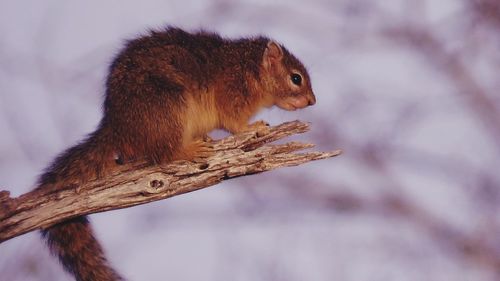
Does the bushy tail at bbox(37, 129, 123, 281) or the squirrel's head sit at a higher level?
the squirrel's head

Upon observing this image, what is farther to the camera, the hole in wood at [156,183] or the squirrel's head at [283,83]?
the squirrel's head at [283,83]

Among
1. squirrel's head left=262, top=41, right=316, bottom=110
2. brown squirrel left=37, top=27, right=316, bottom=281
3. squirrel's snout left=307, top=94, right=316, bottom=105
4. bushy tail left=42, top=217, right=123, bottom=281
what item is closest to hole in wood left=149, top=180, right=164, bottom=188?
brown squirrel left=37, top=27, right=316, bottom=281

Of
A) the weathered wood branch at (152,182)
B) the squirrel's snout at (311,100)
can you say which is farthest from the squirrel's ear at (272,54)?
the weathered wood branch at (152,182)

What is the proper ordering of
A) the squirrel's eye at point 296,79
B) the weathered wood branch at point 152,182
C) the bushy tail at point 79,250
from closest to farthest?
the weathered wood branch at point 152,182 < the bushy tail at point 79,250 < the squirrel's eye at point 296,79

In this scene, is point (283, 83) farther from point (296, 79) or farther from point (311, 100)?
point (311, 100)

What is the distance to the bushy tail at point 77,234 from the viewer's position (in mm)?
5621

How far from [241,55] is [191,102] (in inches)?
50.2

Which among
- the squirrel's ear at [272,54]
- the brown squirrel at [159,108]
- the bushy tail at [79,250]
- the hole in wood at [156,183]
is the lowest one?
the bushy tail at [79,250]

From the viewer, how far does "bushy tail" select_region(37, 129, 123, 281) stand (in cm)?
562

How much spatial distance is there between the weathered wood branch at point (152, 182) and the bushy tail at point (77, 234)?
0.57 feet

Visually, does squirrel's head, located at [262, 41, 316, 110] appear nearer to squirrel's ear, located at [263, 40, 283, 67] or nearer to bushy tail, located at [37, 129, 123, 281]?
squirrel's ear, located at [263, 40, 283, 67]

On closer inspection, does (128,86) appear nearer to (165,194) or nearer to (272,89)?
(165,194)

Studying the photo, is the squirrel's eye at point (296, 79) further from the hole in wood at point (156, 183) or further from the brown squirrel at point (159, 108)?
the hole in wood at point (156, 183)

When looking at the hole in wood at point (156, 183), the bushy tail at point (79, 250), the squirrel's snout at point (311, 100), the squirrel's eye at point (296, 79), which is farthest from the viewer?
the squirrel's eye at point (296, 79)
